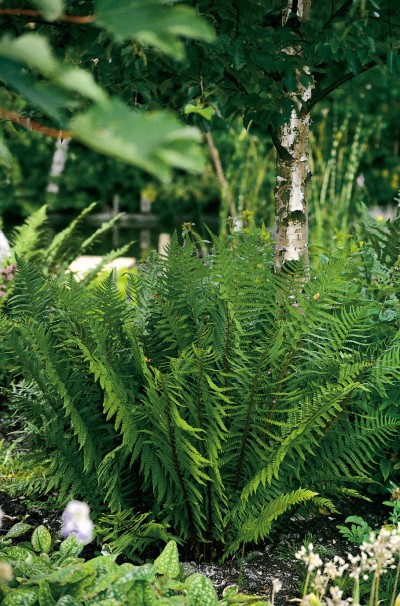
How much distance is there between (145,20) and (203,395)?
5.22 feet

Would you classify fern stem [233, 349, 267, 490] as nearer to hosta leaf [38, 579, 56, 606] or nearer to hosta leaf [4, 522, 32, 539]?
hosta leaf [4, 522, 32, 539]

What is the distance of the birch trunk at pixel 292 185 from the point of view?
2854mm

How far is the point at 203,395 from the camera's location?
7.22 feet

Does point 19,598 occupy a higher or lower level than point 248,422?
lower

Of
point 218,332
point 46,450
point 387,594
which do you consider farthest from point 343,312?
point 46,450

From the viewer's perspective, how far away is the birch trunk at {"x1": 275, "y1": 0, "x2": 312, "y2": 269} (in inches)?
112

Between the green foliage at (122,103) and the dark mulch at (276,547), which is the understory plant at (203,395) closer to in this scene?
the dark mulch at (276,547)

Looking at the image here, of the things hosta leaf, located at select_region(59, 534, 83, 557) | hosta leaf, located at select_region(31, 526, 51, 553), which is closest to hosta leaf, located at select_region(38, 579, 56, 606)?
hosta leaf, located at select_region(59, 534, 83, 557)

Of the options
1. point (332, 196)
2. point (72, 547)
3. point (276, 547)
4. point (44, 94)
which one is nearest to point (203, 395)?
point (72, 547)

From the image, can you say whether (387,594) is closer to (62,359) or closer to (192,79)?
(62,359)

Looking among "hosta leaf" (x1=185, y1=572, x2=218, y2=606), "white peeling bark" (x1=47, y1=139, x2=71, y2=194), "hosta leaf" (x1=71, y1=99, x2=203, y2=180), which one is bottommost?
"hosta leaf" (x1=185, y1=572, x2=218, y2=606)

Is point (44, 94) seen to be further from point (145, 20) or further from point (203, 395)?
point (203, 395)

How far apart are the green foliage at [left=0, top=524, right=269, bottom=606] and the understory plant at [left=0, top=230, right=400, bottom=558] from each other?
0.31 m

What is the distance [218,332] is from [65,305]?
50 cm
